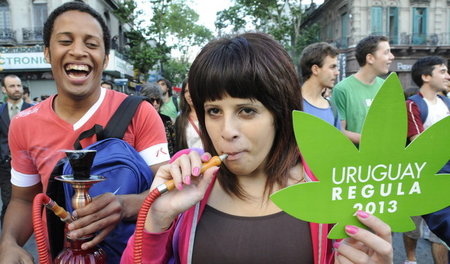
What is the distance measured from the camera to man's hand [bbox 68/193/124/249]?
1.17 meters

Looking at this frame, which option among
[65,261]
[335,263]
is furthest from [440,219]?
[65,261]

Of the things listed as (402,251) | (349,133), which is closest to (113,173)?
(349,133)

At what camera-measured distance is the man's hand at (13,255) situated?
54.7 inches

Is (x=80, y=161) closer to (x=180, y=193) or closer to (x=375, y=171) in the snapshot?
(x=180, y=193)

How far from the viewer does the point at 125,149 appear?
1.48 meters

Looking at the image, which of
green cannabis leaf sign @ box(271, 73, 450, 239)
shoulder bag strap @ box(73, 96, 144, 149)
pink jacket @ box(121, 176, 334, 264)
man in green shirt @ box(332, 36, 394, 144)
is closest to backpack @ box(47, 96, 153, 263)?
shoulder bag strap @ box(73, 96, 144, 149)

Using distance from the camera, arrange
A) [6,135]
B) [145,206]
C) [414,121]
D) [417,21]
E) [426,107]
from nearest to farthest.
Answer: [145,206] → [414,121] → [426,107] → [6,135] → [417,21]

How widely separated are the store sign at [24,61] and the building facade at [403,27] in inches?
725

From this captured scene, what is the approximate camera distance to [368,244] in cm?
97

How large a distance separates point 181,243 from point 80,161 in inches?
16.0

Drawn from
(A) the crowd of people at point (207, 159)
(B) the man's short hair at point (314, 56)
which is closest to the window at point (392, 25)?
(B) the man's short hair at point (314, 56)

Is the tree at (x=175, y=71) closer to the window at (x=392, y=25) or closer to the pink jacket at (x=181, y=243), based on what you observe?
the window at (x=392, y=25)

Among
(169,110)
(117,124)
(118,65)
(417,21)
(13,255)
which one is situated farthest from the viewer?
(417,21)

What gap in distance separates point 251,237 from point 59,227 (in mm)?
674
